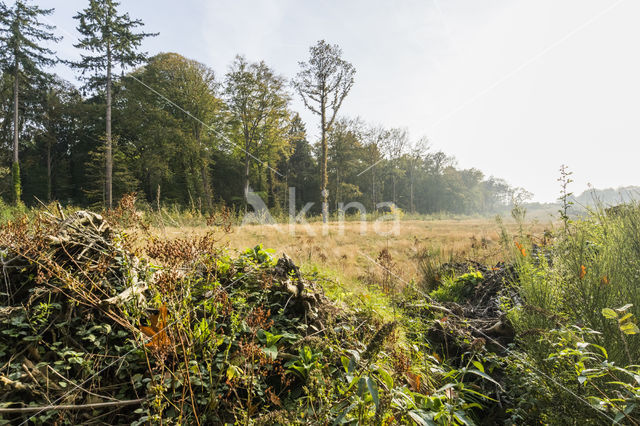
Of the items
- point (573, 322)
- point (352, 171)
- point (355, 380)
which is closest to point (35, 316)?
point (355, 380)

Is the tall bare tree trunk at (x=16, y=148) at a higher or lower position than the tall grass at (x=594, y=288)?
higher

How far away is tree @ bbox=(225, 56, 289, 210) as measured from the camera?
25.0m

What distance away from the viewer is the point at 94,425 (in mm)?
1234

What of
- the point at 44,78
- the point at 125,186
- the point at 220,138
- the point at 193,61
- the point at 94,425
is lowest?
the point at 94,425

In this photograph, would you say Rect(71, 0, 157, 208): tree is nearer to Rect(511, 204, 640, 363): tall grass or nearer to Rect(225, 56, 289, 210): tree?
Rect(225, 56, 289, 210): tree

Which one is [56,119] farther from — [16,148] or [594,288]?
[594,288]

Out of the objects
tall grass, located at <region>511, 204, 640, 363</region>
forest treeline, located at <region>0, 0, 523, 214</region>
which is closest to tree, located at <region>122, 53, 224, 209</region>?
forest treeline, located at <region>0, 0, 523, 214</region>

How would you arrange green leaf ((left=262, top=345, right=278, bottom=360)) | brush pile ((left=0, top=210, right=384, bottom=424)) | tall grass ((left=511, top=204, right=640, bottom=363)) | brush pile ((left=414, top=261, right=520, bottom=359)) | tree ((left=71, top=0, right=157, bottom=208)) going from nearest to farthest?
1. brush pile ((left=0, top=210, right=384, bottom=424))
2. green leaf ((left=262, top=345, right=278, bottom=360))
3. tall grass ((left=511, top=204, right=640, bottom=363))
4. brush pile ((left=414, top=261, right=520, bottom=359))
5. tree ((left=71, top=0, right=157, bottom=208))

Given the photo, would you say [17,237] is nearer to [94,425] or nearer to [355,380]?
[94,425]

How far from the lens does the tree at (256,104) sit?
82.2ft

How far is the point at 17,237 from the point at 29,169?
3569cm

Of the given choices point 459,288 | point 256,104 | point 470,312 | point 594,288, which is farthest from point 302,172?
point 594,288

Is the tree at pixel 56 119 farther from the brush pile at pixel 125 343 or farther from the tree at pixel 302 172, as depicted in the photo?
the brush pile at pixel 125 343

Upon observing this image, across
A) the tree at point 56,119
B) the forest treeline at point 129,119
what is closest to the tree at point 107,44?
the forest treeline at point 129,119
